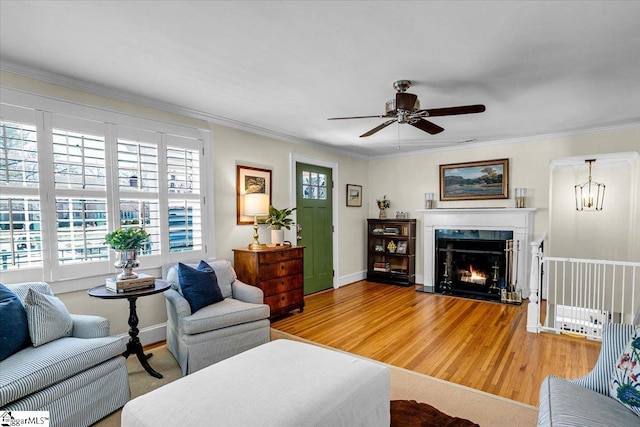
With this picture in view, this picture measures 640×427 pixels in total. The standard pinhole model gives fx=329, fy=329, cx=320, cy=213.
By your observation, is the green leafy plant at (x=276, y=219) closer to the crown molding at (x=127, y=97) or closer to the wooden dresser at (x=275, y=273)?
the wooden dresser at (x=275, y=273)

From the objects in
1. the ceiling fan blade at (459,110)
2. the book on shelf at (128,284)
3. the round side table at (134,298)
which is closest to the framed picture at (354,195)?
the ceiling fan blade at (459,110)

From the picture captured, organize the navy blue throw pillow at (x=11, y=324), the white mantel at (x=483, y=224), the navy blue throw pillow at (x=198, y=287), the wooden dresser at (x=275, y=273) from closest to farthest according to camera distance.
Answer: the navy blue throw pillow at (x=11, y=324) < the navy blue throw pillow at (x=198, y=287) < the wooden dresser at (x=275, y=273) < the white mantel at (x=483, y=224)

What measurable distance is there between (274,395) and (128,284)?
1717 mm

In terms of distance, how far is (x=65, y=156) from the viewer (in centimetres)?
278

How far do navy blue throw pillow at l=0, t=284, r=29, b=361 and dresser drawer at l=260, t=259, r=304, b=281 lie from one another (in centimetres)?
210

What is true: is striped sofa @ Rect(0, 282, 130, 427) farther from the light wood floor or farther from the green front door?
the green front door

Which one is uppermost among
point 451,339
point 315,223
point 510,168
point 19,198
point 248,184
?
point 510,168

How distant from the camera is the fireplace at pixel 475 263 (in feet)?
16.4

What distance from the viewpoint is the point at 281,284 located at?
4055 mm

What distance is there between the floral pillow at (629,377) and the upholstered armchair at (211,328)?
2.43 metres

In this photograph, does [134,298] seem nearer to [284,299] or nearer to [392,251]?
[284,299]

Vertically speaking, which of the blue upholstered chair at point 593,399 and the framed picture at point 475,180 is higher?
the framed picture at point 475,180

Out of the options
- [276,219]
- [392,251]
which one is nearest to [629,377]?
[276,219]

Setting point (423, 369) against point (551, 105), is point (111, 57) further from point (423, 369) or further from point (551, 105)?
point (551, 105)
